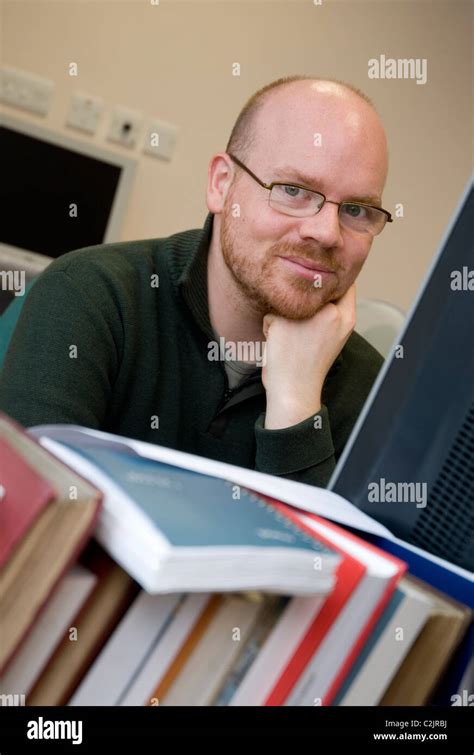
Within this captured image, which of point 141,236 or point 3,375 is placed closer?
point 3,375

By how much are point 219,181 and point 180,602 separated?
43.4 inches

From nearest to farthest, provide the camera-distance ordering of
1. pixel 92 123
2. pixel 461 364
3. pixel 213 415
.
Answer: pixel 461 364
pixel 213 415
pixel 92 123

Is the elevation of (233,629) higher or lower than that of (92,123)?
lower

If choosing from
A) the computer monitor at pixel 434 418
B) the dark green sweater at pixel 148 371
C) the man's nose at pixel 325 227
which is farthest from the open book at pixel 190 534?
the man's nose at pixel 325 227

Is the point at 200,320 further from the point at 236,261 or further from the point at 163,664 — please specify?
the point at 163,664

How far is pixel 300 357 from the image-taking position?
1.29m

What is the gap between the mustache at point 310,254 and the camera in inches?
50.2

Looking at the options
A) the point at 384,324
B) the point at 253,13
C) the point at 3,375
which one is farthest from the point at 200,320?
the point at 253,13

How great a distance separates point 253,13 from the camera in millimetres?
3170

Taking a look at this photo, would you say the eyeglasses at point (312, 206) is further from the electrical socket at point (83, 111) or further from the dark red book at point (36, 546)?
the electrical socket at point (83, 111)

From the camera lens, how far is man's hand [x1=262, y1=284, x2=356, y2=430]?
1213mm

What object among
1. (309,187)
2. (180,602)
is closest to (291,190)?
(309,187)

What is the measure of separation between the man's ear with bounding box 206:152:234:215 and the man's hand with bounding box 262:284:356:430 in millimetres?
250
